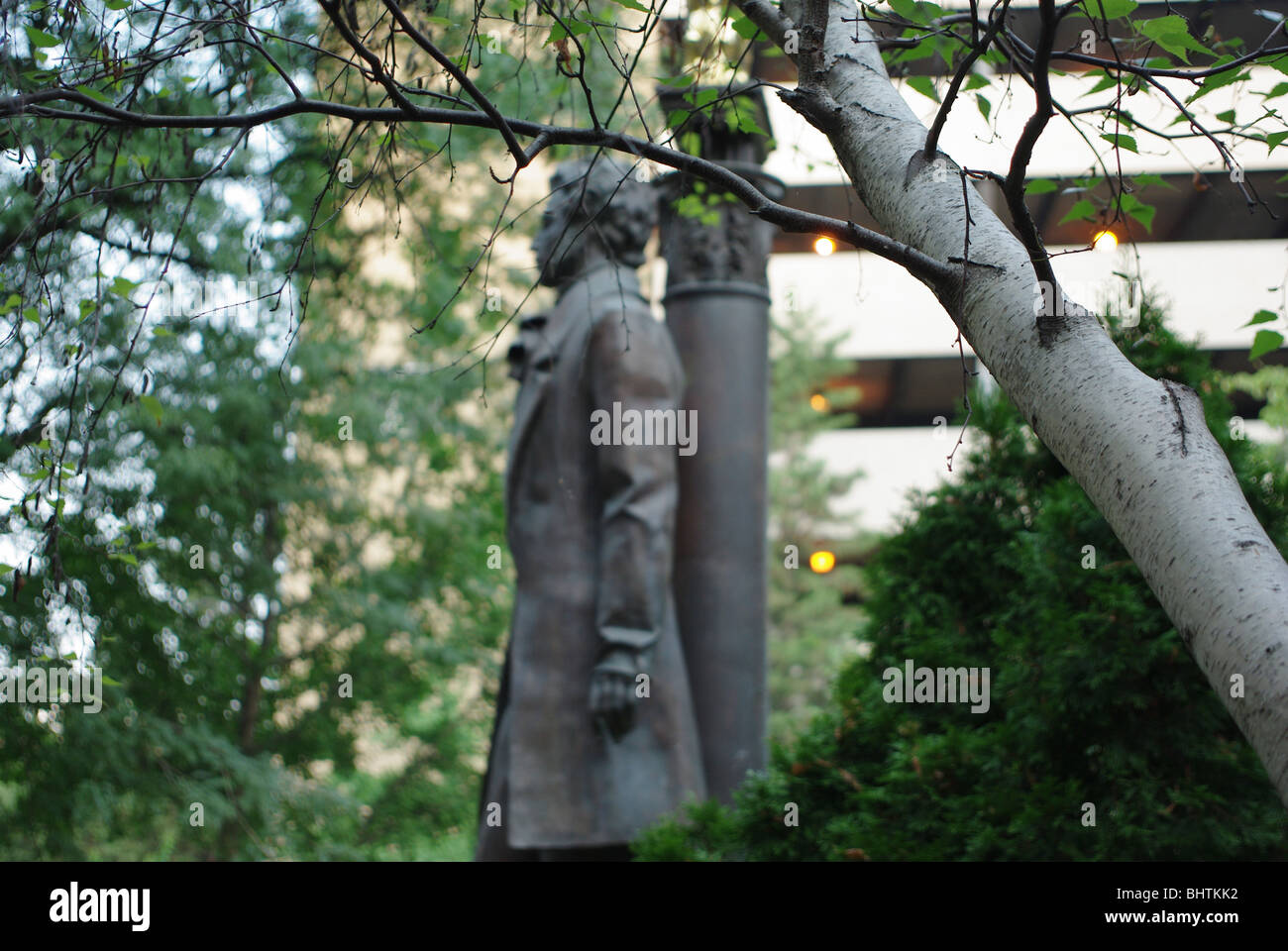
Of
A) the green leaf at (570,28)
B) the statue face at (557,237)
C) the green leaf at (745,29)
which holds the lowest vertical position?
the green leaf at (570,28)

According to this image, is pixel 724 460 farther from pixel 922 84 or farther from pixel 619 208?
pixel 922 84

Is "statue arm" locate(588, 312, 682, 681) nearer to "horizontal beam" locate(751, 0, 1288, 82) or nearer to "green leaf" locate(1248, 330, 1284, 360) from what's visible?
"horizontal beam" locate(751, 0, 1288, 82)

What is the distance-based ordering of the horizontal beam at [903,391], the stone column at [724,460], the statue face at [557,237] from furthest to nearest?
the horizontal beam at [903,391]
the stone column at [724,460]
the statue face at [557,237]

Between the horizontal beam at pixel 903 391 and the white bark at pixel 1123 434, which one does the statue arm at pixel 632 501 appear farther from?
the horizontal beam at pixel 903 391

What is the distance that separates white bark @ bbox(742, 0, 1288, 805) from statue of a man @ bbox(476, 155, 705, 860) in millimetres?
2886

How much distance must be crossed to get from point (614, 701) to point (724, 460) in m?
1.44

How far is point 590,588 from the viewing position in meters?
5.84

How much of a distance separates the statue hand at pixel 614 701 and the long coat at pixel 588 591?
0.05m

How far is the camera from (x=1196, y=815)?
3.68 m

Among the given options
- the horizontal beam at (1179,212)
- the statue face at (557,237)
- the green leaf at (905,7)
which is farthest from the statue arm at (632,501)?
the horizontal beam at (1179,212)

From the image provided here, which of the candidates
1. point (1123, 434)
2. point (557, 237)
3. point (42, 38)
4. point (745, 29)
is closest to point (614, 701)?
point (557, 237)

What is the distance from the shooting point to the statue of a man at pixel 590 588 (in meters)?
5.57

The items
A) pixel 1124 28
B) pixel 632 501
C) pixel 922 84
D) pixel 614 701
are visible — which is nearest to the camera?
pixel 922 84
